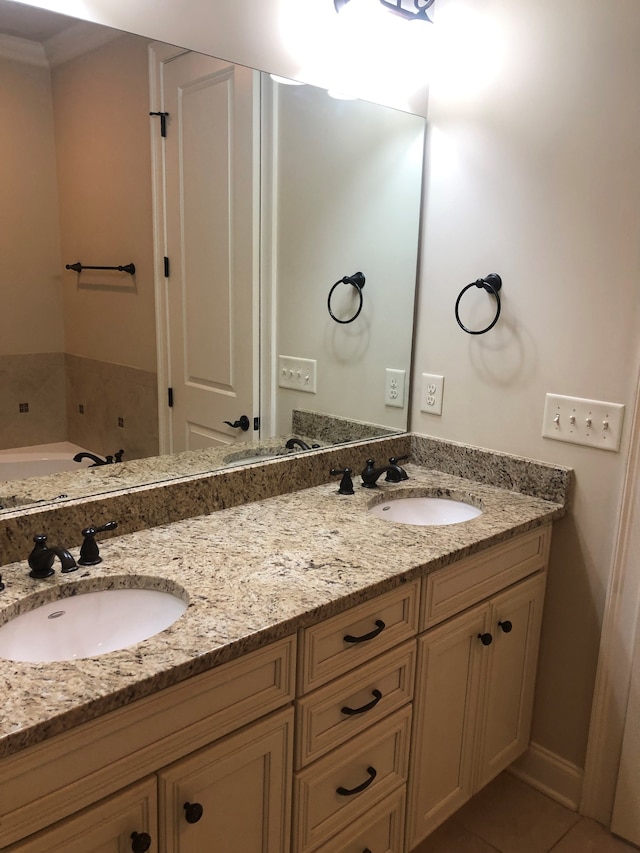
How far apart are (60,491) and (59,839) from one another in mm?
711

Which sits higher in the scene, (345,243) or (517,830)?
(345,243)

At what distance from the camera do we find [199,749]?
108 centimetres

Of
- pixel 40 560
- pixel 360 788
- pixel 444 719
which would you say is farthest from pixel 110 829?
pixel 444 719

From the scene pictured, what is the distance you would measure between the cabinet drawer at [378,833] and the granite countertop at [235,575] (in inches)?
20.9

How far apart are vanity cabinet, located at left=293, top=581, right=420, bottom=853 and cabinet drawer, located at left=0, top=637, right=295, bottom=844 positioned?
0.10m

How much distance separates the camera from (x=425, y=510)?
1.97 metres

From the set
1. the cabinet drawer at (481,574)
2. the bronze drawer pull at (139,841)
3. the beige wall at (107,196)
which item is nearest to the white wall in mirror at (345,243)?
the beige wall at (107,196)

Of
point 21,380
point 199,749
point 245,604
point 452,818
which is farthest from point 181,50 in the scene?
point 452,818

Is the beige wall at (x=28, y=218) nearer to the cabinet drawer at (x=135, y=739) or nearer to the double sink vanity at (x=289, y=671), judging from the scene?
the double sink vanity at (x=289, y=671)

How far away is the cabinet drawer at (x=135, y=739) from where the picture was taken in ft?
2.87

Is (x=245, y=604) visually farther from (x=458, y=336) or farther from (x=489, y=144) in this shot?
(x=489, y=144)

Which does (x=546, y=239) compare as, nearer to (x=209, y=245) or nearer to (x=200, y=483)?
(x=209, y=245)

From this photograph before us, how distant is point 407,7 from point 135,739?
1.97 metres

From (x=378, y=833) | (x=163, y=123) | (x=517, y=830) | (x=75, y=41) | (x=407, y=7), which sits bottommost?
(x=517, y=830)
